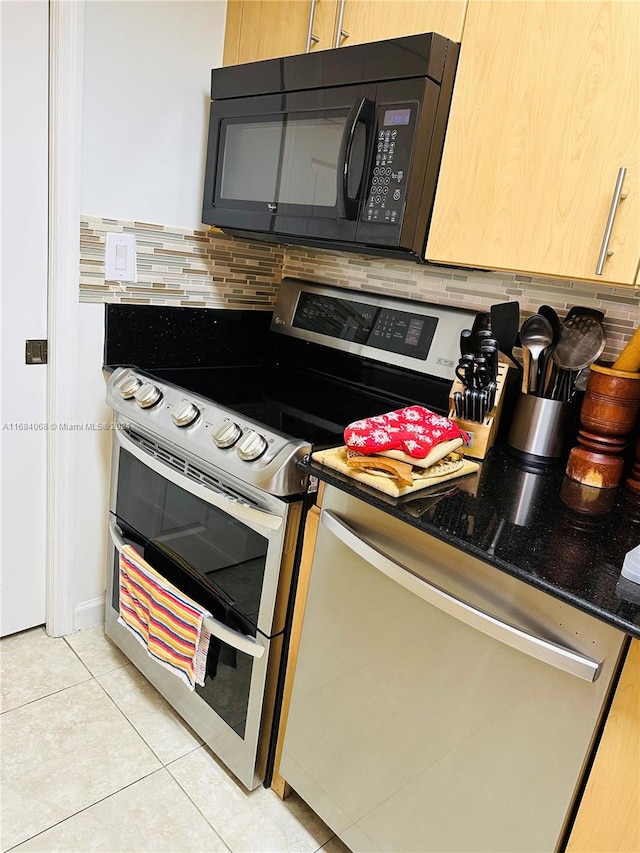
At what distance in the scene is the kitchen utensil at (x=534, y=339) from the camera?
1.36m

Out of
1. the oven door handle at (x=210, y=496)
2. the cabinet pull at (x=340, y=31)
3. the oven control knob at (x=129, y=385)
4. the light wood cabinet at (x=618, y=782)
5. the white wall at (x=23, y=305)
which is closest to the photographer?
the light wood cabinet at (x=618, y=782)

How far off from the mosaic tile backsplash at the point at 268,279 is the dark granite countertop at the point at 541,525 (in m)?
0.39

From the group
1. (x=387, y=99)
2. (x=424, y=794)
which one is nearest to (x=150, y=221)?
(x=387, y=99)

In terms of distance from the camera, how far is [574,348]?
1398mm

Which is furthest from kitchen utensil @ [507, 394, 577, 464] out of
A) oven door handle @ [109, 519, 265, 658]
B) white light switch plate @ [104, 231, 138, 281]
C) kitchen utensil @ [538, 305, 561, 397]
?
white light switch plate @ [104, 231, 138, 281]

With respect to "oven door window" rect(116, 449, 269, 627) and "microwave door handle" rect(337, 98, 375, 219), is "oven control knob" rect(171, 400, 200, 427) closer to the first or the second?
"oven door window" rect(116, 449, 269, 627)

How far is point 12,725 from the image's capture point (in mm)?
1595

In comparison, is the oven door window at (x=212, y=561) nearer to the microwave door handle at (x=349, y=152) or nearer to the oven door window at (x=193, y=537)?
the oven door window at (x=193, y=537)

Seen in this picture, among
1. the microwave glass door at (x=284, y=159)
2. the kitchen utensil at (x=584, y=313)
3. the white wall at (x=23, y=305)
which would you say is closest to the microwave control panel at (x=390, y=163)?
the microwave glass door at (x=284, y=159)

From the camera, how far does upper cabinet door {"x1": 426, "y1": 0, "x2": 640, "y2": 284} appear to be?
1049 mm

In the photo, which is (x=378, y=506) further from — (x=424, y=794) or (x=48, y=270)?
(x=48, y=270)

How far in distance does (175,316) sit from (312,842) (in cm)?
144

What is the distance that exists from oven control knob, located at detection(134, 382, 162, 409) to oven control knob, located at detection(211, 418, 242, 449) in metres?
0.28

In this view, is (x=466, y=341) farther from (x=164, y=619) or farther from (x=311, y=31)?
(x=164, y=619)
